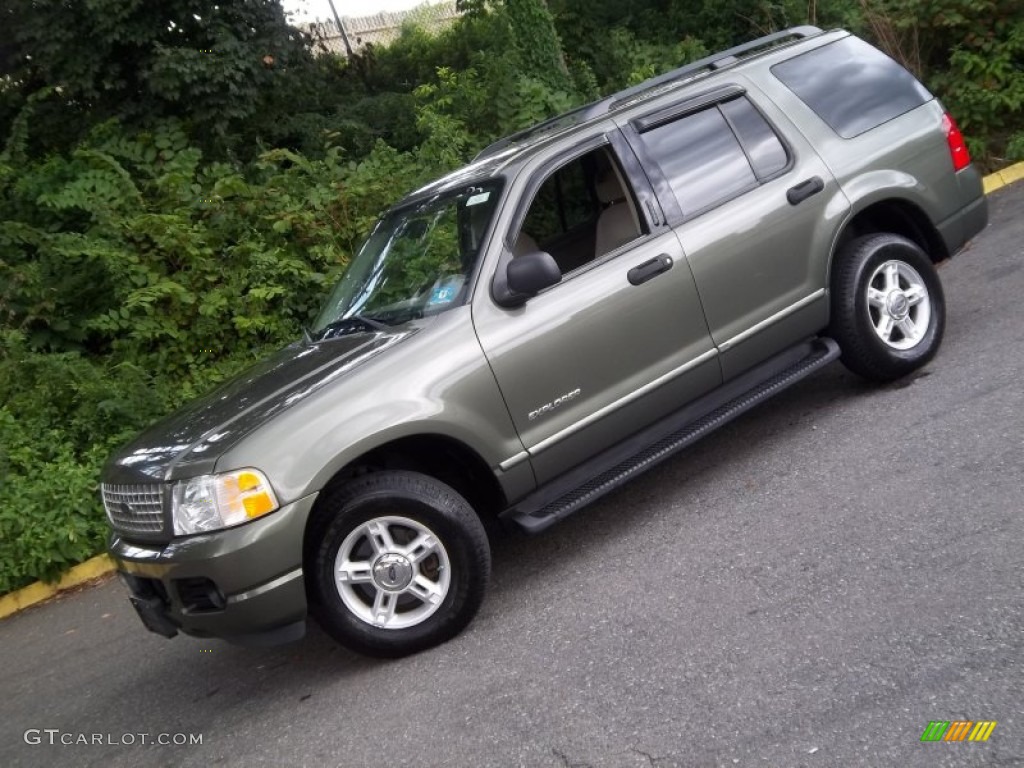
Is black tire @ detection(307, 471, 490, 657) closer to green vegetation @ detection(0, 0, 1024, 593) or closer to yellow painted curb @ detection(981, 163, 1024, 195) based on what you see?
green vegetation @ detection(0, 0, 1024, 593)

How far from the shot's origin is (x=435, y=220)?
5.36 m

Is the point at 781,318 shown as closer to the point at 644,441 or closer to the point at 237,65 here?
the point at 644,441

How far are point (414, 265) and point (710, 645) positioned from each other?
93.2 inches

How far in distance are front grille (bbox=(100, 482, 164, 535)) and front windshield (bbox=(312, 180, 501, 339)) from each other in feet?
4.13

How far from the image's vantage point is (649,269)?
16.9 feet

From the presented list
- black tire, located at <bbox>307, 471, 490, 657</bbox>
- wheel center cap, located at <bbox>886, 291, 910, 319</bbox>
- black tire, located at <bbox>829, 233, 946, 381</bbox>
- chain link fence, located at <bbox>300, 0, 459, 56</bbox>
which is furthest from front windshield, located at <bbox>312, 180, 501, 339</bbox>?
chain link fence, located at <bbox>300, 0, 459, 56</bbox>

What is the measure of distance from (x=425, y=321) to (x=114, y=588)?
11.7 feet

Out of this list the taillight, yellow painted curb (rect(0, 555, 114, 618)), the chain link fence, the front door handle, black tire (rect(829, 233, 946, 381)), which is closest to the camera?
the front door handle

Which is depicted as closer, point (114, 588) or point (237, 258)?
point (114, 588)

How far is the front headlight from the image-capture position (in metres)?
4.11

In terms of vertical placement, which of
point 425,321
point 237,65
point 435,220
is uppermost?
point 237,65

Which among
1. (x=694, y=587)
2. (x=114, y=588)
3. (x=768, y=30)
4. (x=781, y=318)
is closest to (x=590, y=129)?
(x=781, y=318)

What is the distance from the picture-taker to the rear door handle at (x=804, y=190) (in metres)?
5.62

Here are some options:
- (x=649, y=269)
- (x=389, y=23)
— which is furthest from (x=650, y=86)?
(x=389, y=23)
